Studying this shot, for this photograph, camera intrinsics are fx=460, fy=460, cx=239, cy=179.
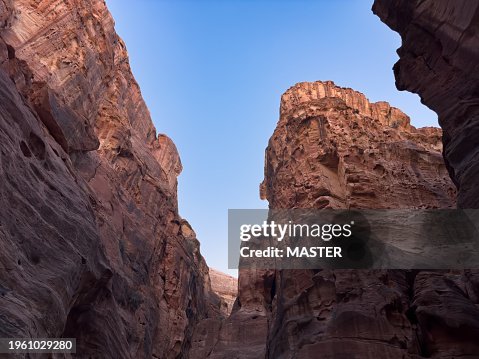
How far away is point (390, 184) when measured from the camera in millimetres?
28703

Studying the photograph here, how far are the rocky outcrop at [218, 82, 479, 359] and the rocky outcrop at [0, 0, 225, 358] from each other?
7.60 meters

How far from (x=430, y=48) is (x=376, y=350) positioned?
40.4 ft

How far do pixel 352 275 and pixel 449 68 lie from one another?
35.6ft

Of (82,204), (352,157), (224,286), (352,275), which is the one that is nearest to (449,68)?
(352,275)

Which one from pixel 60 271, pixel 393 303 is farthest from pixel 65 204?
pixel 393 303

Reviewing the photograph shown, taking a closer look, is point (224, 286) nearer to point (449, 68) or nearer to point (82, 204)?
point (82, 204)

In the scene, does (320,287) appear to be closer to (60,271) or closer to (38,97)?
(60,271)

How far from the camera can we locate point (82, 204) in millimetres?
17062

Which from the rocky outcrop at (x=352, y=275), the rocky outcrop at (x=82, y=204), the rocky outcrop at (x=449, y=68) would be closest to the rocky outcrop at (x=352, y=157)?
the rocky outcrop at (x=352, y=275)

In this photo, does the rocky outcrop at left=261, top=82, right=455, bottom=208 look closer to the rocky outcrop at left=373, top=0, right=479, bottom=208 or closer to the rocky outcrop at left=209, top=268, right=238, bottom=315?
the rocky outcrop at left=373, top=0, right=479, bottom=208

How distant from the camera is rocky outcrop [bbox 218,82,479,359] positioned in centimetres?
1919

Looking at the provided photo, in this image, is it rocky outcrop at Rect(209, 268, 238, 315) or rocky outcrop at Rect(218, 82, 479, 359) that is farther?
rocky outcrop at Rect(209, 268, 238, 315)

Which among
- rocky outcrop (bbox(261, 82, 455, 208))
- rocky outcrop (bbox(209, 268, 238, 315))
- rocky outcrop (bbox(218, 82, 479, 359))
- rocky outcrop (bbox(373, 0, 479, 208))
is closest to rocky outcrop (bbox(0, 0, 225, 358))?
rocky outcrop (bbox(218, 82, 479, 359))

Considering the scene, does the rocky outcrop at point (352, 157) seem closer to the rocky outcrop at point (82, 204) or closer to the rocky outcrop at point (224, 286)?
the rocky outcrop at point (82, 204)
